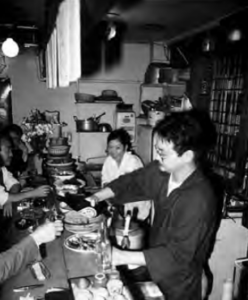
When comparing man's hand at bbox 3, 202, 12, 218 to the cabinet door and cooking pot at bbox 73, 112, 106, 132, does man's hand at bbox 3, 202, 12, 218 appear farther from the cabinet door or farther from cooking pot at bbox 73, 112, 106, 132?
cooking pot at bbox 73, 112, 106, 132

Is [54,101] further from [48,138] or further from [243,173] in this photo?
[243,173]

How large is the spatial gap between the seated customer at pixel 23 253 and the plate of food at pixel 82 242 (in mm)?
206

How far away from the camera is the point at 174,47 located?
13.8 feet

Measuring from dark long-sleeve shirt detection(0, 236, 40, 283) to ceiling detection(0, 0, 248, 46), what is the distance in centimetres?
159

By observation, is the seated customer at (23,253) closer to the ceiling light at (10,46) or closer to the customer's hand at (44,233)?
the customer's hand at (44,233)

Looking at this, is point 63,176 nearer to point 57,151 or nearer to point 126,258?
point 57,151

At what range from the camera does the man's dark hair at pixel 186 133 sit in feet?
5.16

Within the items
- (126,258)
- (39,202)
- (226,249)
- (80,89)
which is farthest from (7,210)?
(80,89)

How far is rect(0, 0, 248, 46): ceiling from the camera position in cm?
274

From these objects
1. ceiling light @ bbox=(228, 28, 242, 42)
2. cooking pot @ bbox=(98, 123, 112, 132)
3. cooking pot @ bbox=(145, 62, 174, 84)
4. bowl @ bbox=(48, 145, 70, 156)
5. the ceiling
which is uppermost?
the ceiling

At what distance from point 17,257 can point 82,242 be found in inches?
17.9

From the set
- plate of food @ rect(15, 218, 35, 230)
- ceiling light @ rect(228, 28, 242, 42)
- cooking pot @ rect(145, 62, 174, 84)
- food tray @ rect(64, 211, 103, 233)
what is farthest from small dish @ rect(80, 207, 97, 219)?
cooking pot @ rect(145, 62, 174, 84)

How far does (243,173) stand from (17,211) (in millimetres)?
2129

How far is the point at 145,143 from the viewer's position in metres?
4.33
